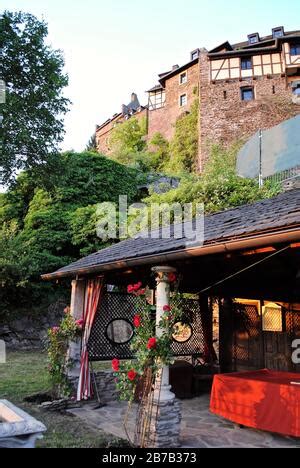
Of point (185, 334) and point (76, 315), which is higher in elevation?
point (76, 315)

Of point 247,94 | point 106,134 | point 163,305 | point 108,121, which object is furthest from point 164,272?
point 108,121

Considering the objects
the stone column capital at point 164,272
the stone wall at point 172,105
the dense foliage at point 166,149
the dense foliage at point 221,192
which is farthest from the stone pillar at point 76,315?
the stone wall at point 172,105

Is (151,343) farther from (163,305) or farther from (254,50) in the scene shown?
(254,50)

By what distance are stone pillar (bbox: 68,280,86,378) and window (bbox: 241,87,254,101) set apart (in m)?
26.2

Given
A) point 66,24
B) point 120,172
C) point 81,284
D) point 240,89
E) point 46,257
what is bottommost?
point 81,284

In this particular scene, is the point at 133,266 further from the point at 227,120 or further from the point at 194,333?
the point at 227,120

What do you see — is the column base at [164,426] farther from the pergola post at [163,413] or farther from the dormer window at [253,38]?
the dormer window at [253,38]

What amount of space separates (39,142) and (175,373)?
9.28 meters

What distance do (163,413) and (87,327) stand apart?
269 centimetres

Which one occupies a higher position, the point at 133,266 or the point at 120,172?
the point at 120,172

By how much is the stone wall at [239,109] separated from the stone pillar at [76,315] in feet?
72.4

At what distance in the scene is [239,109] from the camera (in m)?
28.8

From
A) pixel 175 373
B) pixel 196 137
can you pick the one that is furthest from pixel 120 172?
pixel 175 373

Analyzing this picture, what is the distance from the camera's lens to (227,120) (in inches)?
1125
